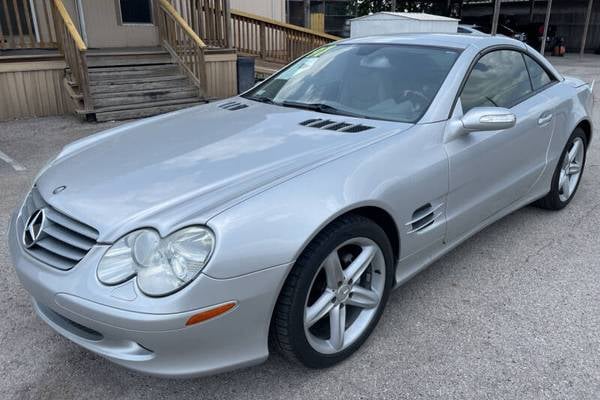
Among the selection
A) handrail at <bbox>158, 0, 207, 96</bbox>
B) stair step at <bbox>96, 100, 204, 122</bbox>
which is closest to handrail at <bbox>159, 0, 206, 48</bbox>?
handrail at <bbox>158, 0, 207, 96</bbox>

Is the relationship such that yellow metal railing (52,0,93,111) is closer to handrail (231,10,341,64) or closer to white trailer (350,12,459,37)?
handrail (231,10,341,64)

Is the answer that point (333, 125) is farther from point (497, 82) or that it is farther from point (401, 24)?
point (401, 24)

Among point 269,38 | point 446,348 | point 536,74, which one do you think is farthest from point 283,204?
point 269,38

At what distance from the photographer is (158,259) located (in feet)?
6.12

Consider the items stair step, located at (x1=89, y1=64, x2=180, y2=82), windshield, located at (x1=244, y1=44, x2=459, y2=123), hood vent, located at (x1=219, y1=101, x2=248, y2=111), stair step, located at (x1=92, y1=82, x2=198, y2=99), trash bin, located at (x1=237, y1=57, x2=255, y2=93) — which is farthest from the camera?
trash bin, located at (x1=237, y1=57, x2=255, y2=93)

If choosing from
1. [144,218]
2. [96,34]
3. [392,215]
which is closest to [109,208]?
[144,218]

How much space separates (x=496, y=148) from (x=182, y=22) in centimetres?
701

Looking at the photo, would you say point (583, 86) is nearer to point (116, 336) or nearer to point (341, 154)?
point (341, 154)

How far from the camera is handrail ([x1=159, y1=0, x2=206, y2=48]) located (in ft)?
27.6

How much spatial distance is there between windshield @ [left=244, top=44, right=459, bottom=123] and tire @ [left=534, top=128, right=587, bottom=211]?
61.4 inches

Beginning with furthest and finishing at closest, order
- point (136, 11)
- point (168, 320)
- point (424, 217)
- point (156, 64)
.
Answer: point (136, 11) → point (156, 64) → point (424, 217) → point (168, 320)

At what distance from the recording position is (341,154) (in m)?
2.38

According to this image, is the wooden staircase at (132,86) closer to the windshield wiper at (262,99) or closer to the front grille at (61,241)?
the windshield wiper at (262,99)

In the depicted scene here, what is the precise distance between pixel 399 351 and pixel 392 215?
0.69m
